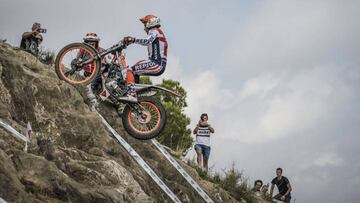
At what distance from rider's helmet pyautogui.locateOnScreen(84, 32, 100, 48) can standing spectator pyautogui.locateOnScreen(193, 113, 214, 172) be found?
3864 millimetres

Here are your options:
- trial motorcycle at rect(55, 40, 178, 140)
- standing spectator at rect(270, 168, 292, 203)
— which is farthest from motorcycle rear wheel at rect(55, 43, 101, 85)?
A: standing spectator at rect(270, 168, 292, 203)

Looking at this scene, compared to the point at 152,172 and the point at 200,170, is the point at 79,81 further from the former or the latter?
the point at 200,170

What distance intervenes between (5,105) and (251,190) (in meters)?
8.46

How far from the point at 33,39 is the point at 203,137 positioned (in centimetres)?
506

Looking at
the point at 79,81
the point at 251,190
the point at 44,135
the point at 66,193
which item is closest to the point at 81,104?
the point at 79,81

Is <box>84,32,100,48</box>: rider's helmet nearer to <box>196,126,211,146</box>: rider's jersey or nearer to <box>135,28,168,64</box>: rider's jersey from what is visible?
<box>135,28,168,64</box>: rider's jersey

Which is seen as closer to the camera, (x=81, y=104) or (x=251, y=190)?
(x=81, y=104)

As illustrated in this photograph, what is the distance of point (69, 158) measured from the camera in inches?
515

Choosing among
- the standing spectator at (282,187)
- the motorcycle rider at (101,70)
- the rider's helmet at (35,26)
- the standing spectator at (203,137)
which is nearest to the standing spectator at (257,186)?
the standing spectator at (282,187)

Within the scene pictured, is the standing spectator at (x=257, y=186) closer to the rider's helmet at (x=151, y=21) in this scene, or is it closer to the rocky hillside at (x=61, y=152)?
the rocky hillside at (x=61, y=152)

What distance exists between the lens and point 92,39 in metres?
15.4

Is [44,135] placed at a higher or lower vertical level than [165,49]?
lower

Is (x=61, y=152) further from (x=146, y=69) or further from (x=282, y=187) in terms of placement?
(x=282, y=187)

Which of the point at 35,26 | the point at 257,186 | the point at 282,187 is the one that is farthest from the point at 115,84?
the point at 257,186
